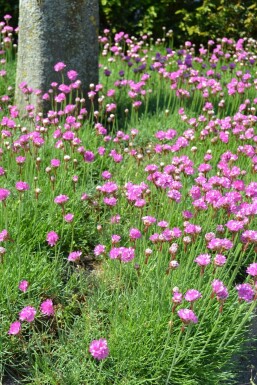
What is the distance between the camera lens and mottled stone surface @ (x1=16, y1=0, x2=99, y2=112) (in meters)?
4.46

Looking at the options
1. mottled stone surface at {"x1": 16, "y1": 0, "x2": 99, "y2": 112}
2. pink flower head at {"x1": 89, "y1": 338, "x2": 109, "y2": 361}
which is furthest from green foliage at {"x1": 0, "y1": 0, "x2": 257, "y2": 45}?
pink flower head at {"x1": 89, "y1": 338, "x2": 109, "y2": 361}

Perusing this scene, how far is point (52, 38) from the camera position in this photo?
452cm

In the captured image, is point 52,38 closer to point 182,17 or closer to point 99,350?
point 99,350

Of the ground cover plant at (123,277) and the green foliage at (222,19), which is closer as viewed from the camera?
the ground cover plant at (123,277)

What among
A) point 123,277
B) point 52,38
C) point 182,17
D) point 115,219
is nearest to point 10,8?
point 182,17

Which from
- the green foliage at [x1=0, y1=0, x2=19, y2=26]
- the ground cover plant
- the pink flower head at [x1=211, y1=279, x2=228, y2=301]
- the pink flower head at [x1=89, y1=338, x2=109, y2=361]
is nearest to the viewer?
the pink flower head at [x1=89, y1=338, x2=109, y2=361]

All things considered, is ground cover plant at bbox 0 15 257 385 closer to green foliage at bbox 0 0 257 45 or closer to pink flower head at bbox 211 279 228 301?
pink flower head at bbox 211 279 228 301

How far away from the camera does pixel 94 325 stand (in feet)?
8.77

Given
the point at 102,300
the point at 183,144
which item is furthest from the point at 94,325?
the point at 183,144

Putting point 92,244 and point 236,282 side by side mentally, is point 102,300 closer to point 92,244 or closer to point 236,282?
point 92,244

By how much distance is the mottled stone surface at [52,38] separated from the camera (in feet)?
14.6

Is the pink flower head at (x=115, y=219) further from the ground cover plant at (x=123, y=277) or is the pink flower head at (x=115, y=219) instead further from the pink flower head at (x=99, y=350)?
the pink flower head at (x=99, y=350)

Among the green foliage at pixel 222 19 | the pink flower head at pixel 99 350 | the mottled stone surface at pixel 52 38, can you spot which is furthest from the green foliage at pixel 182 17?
the pink flower head at pixel 99 350

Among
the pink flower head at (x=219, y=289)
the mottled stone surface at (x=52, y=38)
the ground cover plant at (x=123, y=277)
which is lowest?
the ground cover plant at (x=123, y=277)
